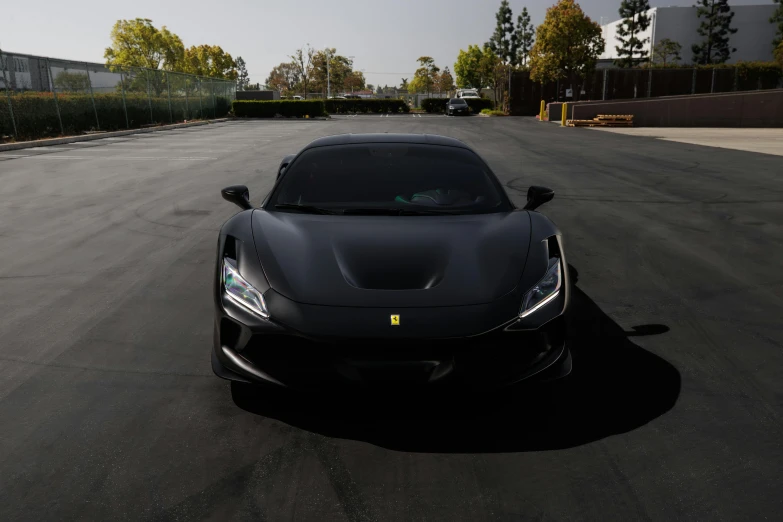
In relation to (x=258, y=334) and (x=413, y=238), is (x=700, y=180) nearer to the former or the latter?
(x=413, y=238)

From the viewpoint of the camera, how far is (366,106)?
65.9 metres

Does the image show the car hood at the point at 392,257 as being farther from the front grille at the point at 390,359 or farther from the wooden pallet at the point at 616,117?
the wooden pallet at the point at 616,117

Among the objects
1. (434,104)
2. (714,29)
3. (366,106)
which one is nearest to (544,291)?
(366,106)

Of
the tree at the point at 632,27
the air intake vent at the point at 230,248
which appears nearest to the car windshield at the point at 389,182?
the air intake vent at the point at 230,248

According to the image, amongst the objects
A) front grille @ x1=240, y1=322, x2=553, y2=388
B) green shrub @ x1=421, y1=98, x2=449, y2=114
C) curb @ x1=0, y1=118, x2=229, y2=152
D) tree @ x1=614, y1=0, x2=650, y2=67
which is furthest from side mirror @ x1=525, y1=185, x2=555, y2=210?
tree @ x1=614, y1=0, x2=650, y2=67

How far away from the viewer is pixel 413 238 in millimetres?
3682

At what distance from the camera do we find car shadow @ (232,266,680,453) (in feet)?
10.4

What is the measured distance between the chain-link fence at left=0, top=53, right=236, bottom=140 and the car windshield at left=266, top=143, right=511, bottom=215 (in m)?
21.5

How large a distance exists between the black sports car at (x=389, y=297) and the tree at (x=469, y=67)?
428 feet

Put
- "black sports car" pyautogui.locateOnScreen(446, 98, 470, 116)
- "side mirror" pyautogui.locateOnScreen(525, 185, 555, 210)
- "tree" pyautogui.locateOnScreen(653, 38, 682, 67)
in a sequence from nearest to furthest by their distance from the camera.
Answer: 1. "side mirror" pyautogui.locateOnScreen(525, 185, 555, 210)
2. "black sports car" pyautogui.locateOnScreen(446, 98, 470, 116)
3. "tree" pyautogui.locateOnScreen(653, 38, 682, 67)

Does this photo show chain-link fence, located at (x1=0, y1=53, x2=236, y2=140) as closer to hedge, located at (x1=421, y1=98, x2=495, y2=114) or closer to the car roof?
the car roof

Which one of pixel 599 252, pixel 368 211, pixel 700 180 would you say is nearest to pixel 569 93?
pixel 700 180

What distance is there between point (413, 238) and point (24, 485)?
2136 mm

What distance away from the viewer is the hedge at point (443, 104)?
65.0 m
